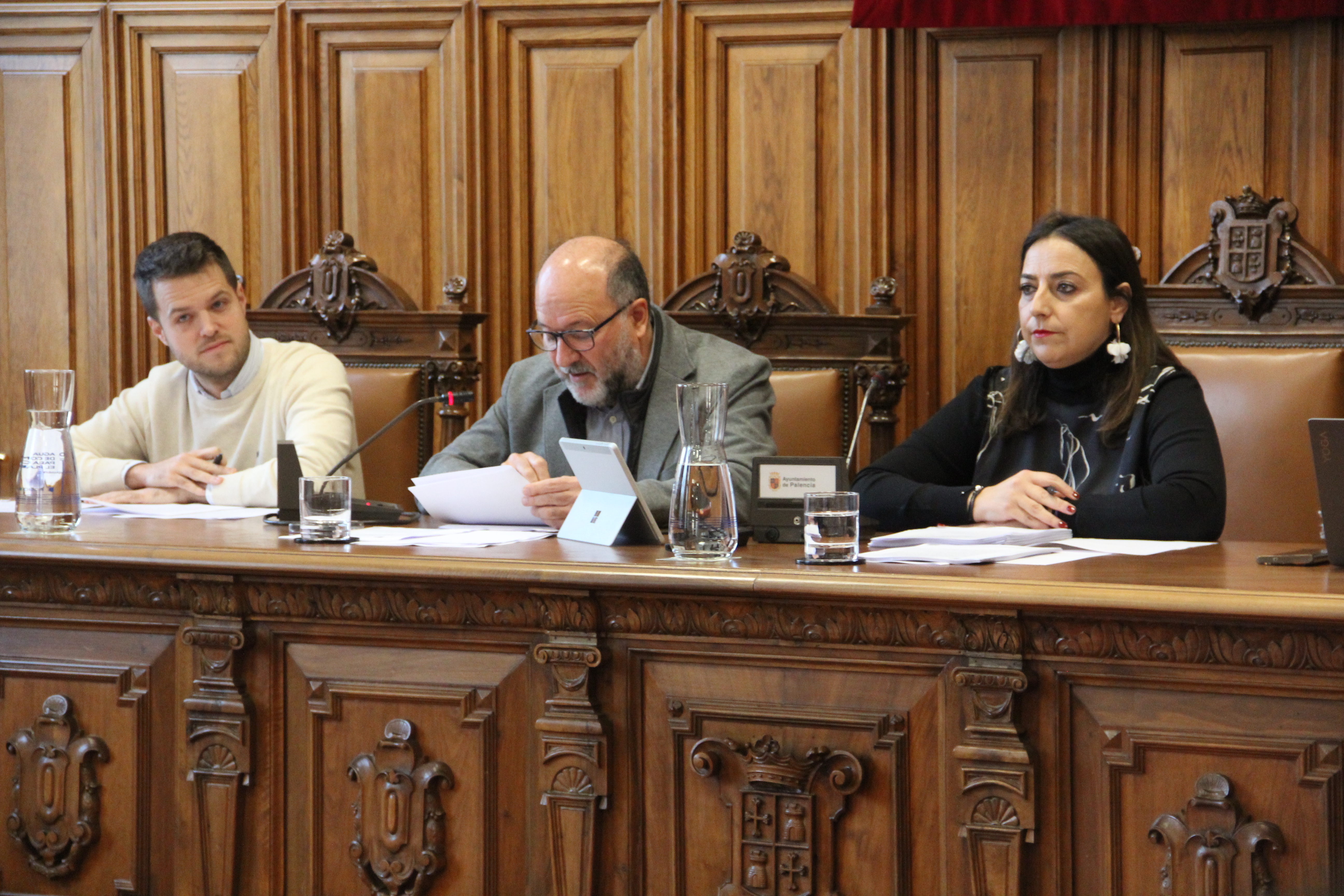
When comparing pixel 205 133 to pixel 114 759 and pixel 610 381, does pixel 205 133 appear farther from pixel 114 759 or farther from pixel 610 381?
pixel 114 759

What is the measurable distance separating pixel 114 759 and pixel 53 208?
2.71 m

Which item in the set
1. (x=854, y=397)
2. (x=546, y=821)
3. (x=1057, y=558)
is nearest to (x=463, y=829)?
(x=546, y=821)

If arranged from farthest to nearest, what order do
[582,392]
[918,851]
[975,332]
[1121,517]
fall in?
[975,332], [582,392], [1121,517], [918,851]

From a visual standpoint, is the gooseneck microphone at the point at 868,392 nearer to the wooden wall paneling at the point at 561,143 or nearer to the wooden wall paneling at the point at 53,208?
the wooden wall paneling at the point at 561,143

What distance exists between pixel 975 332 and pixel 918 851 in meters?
2.27

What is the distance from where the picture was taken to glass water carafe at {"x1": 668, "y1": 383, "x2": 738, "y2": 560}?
1871mm

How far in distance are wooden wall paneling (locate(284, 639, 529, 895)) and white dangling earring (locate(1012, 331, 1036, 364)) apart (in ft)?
3.71

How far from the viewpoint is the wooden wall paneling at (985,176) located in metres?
3.68

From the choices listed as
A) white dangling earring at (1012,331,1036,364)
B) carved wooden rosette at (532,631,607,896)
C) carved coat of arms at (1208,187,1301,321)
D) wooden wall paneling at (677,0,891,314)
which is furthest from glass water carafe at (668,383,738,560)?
wooden wall paneling at (677,0,891,314)

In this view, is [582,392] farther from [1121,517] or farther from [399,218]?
[399,218]

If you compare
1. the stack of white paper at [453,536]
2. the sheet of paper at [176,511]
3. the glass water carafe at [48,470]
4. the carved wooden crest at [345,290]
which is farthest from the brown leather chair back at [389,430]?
the glass water carafe at [48,470]

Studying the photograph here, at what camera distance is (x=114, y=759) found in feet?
6.82

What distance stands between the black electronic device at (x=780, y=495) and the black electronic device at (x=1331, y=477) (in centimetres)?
66

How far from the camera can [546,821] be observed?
72.7 inches
